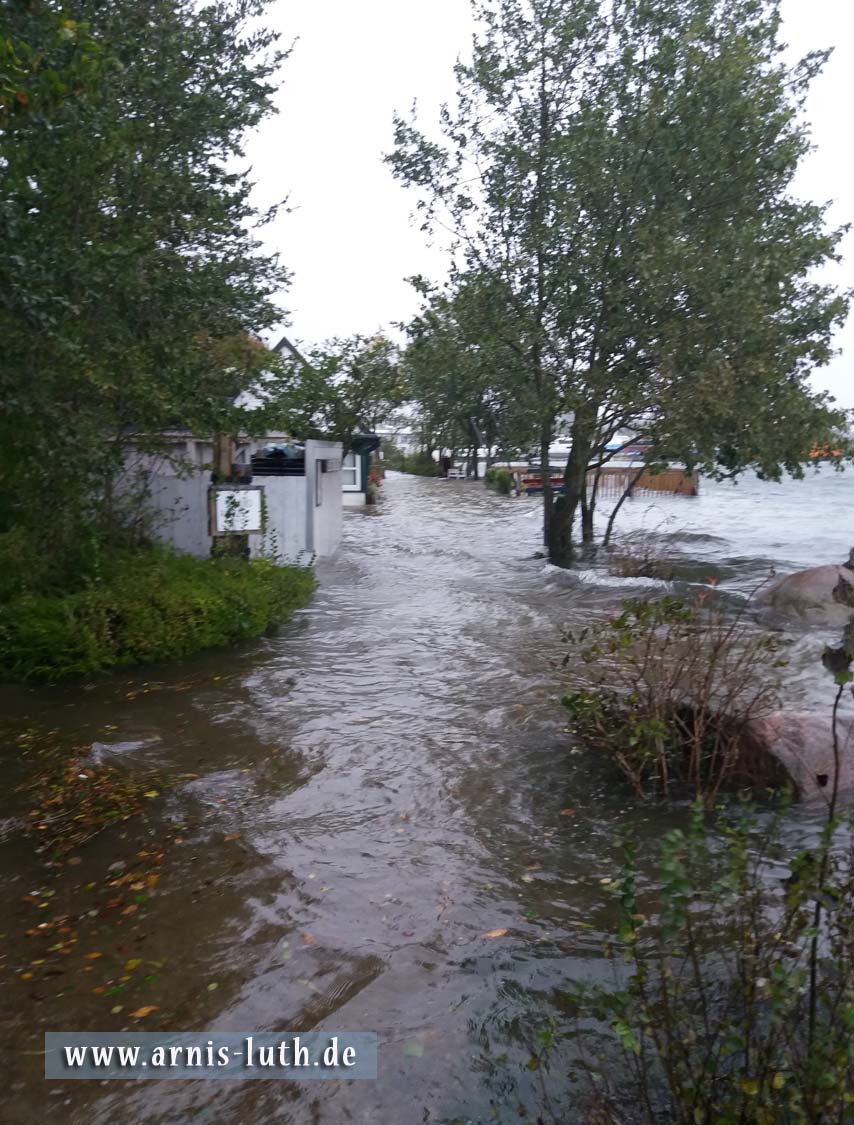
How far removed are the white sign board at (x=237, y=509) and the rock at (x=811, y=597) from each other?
712 cm

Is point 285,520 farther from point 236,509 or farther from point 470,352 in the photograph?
point 470,352

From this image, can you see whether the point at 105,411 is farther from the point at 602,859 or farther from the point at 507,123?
the point at 507,123

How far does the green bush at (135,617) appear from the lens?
9133 mm

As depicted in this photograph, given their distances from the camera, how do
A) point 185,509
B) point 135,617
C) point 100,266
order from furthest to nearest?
1. point 185,509
2. point 135,617
3. point 100,266

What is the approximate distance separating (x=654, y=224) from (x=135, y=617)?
32.5 ft

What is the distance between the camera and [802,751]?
6.34 metres

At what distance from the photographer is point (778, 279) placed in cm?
1530

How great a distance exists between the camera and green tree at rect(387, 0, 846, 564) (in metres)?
14.9

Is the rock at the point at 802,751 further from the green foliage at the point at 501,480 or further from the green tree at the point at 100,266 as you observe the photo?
the green foliage at the point at 501,480

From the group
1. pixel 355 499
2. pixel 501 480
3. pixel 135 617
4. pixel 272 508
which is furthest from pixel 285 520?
pixel 501 480

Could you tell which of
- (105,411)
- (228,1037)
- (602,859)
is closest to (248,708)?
(105,411)

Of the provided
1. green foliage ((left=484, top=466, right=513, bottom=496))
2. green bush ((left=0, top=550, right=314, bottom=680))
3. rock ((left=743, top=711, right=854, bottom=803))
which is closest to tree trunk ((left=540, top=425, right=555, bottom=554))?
green bush ((left=0, top=550, right=314, bottom=680))

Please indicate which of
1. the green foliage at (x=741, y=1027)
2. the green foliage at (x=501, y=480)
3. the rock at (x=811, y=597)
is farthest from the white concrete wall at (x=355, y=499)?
the green foliage at (x=741, y=1027)

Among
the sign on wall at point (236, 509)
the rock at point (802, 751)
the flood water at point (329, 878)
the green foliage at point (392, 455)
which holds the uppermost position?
the green foliage at point (392, 455)
